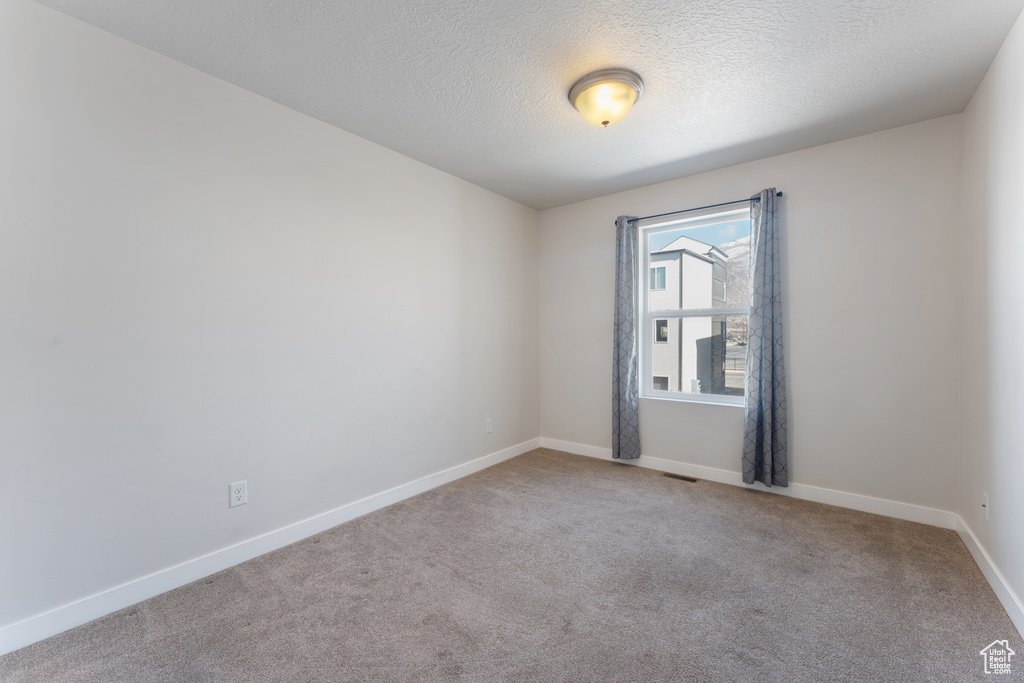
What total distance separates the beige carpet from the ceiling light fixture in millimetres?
2353

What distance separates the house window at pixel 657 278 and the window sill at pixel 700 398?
949 mm

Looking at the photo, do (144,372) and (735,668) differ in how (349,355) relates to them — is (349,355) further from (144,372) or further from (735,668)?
(735,668)

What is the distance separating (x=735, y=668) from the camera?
5.04 feet

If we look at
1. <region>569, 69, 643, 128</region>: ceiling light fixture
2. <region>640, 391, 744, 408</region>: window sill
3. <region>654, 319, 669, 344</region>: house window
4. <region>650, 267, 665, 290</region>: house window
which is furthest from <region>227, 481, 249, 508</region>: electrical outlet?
<region>650, 267, 665, 290</region>: house window

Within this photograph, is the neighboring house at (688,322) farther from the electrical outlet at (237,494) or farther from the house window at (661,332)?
the electrical outlet at (237,494)

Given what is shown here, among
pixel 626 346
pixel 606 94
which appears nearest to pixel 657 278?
pixel 626 346

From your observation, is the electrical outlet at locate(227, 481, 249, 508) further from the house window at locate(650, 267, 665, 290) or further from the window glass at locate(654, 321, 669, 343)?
the house window at locate(650, 267, 665, 290)

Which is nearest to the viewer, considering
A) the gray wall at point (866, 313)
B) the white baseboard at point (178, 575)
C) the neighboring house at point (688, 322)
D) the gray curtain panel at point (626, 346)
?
the white baseboard at point (178, 575)

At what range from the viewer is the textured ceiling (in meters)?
1.78

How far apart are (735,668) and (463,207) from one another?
334cm

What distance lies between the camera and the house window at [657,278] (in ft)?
12.9

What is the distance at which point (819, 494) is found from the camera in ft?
9.97

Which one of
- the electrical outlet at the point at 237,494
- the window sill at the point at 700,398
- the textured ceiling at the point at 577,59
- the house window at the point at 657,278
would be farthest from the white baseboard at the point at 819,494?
the electrical outlet at the point at 237,494

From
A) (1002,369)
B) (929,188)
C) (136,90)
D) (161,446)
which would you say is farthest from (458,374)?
(929,188)
